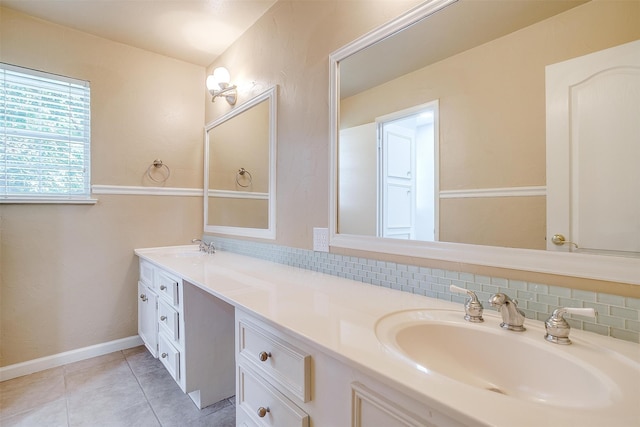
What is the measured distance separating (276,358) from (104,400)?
1586mm

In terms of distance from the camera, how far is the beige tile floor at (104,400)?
5.27ft

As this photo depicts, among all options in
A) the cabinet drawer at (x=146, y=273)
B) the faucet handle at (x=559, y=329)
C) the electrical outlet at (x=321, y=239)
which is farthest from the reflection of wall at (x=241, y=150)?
the faucet handle at (x=559, y=329)

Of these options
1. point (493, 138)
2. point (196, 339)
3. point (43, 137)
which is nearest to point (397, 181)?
point (493, 138)

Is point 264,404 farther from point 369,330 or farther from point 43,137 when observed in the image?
point 43,137

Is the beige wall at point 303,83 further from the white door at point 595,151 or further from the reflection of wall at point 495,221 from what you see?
the white door at point 595,151

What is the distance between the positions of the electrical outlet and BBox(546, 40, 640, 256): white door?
943 millimetres

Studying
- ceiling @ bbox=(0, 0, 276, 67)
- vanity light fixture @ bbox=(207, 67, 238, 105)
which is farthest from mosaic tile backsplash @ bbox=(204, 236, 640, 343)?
ceiling @ bbox=(0, 0, 276, 67)

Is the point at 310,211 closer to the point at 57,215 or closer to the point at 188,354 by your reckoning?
the point at 188,354

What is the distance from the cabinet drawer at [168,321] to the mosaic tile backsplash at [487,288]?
72 cm

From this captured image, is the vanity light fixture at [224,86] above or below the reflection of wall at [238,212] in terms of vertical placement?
above

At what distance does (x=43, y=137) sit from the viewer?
6.96ft

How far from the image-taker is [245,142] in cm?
226

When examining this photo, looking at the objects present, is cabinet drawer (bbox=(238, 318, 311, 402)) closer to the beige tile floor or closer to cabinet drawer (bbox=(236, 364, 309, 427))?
cabinet drawer (bbox=(236, 364, 309, 427))

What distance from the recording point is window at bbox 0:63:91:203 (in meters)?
2.01
